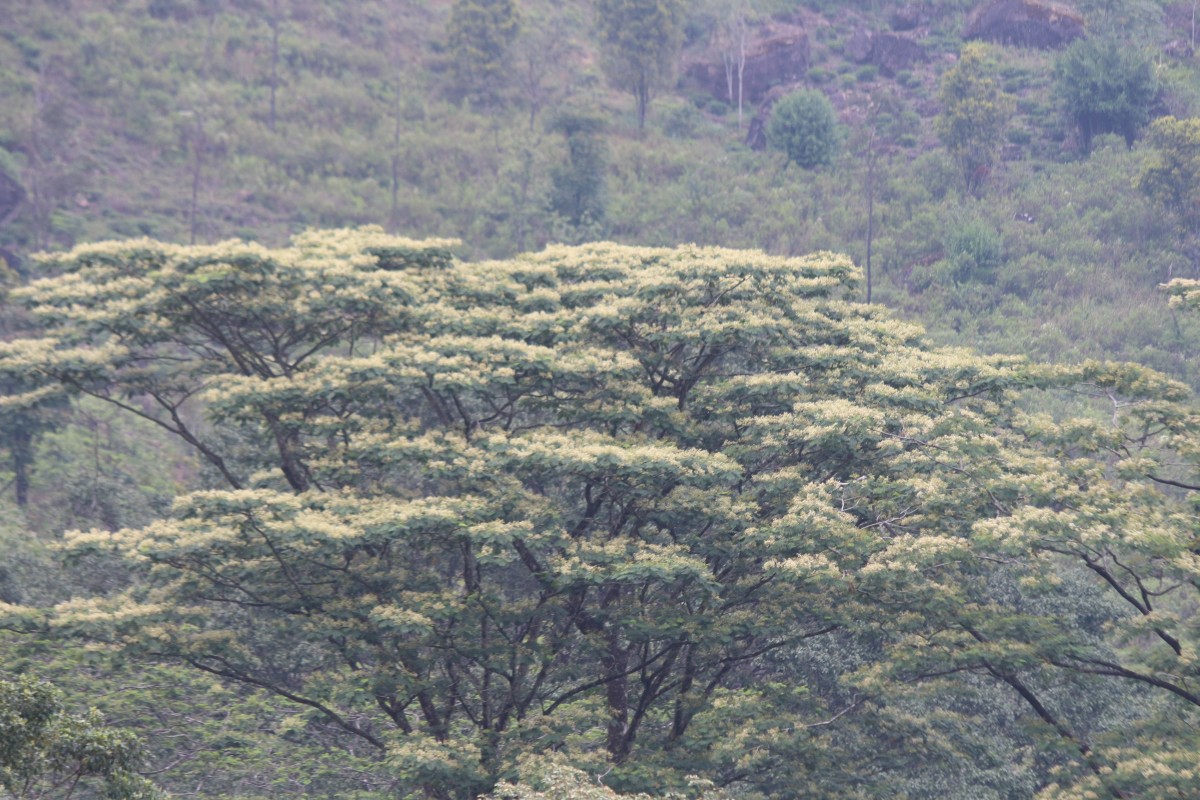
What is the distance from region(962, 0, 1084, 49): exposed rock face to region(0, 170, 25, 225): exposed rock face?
50.3m

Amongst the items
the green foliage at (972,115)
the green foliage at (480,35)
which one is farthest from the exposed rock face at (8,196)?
the green foliage at (972,115)

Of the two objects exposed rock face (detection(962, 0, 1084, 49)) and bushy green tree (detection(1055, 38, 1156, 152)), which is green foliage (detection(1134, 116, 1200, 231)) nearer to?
bushy green tree (detection(1055, 38, 1156, 152))

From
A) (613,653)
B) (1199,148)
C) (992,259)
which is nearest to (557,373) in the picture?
(613,653)

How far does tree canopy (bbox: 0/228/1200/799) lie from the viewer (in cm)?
1503

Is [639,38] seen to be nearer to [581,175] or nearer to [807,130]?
[807,130]

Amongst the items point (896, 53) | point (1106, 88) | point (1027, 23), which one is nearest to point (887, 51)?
point (896, 53)

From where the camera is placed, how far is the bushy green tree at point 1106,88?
5400 centimetres

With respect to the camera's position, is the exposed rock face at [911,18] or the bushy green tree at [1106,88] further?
the exposed rock face at [911,18]

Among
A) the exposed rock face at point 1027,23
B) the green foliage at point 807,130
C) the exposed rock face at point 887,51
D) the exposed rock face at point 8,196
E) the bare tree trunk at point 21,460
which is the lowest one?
the bare tree trunk at point 21,460

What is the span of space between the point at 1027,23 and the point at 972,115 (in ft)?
48.6

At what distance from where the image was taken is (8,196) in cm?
4497

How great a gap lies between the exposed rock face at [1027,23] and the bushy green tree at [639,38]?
57.6 ft

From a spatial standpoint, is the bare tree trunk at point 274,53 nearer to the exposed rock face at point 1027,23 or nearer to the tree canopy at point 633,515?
the exposed rock face at point 1027,23

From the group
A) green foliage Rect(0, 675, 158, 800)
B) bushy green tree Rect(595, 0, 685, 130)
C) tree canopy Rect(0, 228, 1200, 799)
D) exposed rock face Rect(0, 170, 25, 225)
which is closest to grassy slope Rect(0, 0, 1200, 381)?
exposed rock face Rect(0, 170, 25, 225)
